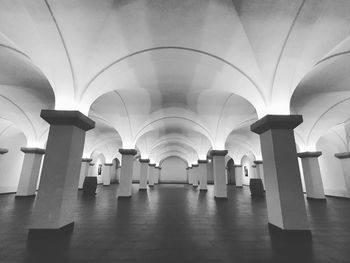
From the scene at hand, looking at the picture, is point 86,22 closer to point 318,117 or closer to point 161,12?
point 161,12

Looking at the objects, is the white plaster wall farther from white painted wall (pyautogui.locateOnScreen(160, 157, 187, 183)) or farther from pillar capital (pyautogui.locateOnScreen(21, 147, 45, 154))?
white painted wall (pyautogui.locateOnScreen(160, 157, 187, 183))

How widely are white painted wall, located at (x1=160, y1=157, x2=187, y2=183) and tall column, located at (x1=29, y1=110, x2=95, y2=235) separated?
29620mm

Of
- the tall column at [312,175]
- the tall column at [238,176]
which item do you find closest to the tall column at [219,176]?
the tall column at [312,175]

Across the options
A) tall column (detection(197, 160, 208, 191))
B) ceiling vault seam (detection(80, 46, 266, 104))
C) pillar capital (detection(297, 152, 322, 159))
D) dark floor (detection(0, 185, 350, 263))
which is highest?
ceiling vault seam (detection(80, 46, 266, 104))

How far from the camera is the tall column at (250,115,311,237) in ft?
14.6

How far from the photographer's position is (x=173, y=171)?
34.0 metres

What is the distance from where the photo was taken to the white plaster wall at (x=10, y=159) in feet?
41.3

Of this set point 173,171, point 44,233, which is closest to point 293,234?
point 44,233

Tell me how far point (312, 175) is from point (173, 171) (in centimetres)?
2486

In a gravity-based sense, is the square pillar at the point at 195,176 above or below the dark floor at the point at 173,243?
above

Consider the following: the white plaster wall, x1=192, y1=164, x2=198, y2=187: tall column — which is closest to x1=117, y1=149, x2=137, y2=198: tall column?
the white plaster wall

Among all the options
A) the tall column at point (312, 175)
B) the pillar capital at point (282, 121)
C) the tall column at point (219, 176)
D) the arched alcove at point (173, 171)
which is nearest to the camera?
the pillar capital at point (282, 121)

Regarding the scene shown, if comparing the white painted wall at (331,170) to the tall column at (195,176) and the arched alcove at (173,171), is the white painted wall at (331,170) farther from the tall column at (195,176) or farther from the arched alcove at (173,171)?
the arched alcove at (173,171)

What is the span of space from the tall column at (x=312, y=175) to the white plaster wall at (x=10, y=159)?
20316 millimetres
